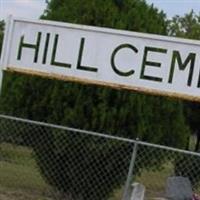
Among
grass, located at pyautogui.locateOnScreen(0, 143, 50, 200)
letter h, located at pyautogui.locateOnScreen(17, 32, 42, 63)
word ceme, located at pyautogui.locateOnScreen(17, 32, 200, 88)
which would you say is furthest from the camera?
grass, located at pyautogui.locateOnScreen(0, 143, 50, 200)

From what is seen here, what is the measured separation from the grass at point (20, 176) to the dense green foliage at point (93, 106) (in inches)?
25.0

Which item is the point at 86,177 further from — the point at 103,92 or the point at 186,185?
the point at 186,185

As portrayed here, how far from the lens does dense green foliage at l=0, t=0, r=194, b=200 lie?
31.3 feet

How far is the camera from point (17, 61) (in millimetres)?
9094

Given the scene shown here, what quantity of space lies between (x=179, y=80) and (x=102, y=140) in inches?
61.6

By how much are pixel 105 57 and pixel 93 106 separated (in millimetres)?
1045

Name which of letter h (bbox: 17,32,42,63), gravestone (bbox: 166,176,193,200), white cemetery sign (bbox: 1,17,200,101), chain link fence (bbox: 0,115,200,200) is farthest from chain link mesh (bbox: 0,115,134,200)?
gravestone (bbox: 166,176,193,200)

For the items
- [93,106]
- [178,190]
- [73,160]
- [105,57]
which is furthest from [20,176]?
[178,190]

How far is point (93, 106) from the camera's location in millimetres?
9555

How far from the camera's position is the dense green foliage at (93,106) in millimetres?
9539

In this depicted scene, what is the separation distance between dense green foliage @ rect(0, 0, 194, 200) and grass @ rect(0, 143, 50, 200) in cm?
63

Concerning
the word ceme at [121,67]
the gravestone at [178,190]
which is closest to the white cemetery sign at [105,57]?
the word ceme at [121,67]

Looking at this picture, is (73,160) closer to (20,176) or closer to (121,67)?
(121,67)

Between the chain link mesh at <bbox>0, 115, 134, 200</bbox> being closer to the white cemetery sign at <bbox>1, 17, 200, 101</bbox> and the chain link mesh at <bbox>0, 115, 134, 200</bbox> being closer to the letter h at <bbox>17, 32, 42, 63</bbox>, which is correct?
the white cemetery sign at <bbox>1, 17, 200, 101</bbox>
